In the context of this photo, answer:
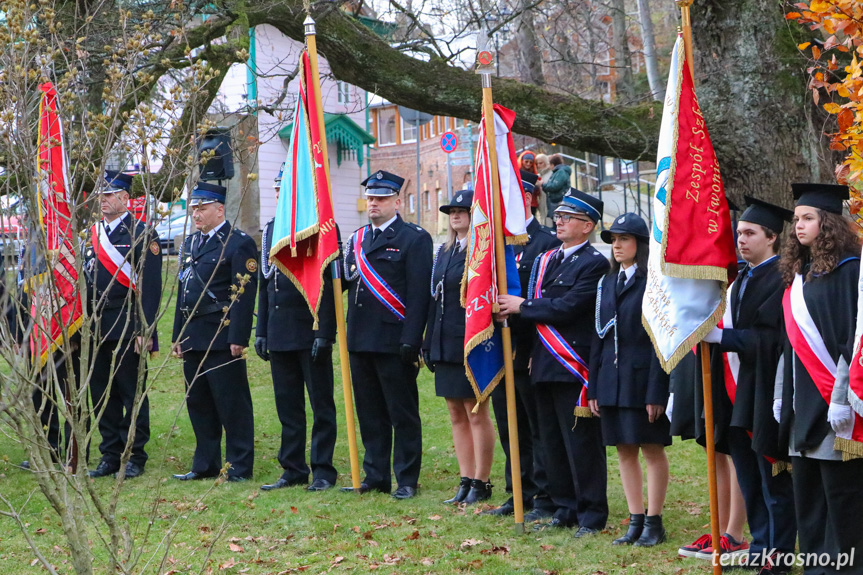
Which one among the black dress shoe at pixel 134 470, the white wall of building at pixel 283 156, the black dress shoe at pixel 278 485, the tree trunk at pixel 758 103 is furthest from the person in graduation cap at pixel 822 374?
the white wall of building at pixel 283 156

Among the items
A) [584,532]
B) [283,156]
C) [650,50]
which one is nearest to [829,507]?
[584,532]

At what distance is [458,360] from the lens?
7.28 metres

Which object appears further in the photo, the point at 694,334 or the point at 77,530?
the point at 694,334

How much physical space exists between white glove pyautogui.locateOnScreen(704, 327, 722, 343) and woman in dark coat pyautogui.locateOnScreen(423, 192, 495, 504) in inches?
90.5

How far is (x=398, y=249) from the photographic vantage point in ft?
25.4

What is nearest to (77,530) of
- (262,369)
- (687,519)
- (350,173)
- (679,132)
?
(679,132)

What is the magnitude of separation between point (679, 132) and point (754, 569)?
7.69ft

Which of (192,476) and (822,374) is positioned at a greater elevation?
(822,374)

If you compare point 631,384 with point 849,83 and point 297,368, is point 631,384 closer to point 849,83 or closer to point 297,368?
point 849,83

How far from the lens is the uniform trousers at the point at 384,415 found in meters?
7.76

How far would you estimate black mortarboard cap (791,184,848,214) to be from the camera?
4.85m

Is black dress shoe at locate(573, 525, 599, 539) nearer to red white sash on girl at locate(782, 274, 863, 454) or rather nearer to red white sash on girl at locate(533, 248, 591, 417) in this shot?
red white sash on girl at locate(533, 248, 591, 417)

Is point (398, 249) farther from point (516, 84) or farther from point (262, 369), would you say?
point (262, 369)

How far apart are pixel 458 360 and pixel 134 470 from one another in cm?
324
